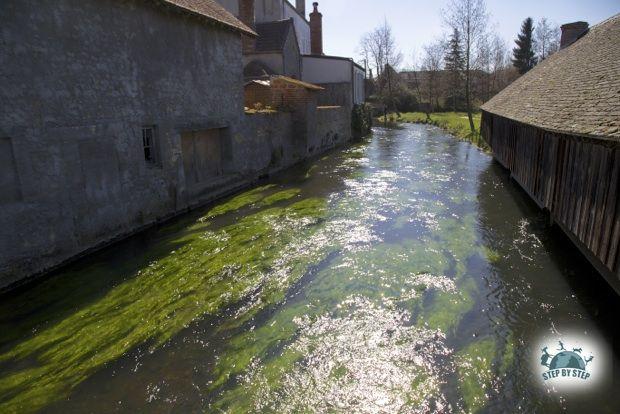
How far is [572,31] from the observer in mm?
19594

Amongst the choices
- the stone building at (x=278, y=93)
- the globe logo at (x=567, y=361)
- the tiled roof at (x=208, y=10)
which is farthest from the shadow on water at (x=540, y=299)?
the stone building at (x=278, y=93)

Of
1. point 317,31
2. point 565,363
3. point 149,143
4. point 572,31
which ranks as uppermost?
point 317,31

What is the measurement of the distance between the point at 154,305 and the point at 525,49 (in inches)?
2408

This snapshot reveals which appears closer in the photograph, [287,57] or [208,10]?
[208,10]

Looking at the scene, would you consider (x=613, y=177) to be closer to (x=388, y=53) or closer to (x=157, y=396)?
(x=157, y=396)

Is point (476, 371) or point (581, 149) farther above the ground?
point (581, 149)

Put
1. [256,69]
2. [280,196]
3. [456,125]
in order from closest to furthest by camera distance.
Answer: [280,196]
[256,69]
[456,125]

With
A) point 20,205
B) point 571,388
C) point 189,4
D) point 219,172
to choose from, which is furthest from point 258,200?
point 571,388

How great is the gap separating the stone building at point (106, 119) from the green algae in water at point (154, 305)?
1.69 meters

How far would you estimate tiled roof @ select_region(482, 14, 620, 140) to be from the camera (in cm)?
624

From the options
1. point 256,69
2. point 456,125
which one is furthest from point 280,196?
point 456,125

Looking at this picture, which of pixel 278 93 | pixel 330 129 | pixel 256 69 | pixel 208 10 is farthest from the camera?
pixel 256 69

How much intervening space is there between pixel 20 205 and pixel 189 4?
7.04 m

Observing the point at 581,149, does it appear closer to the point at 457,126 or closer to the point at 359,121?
the point at 359,121
